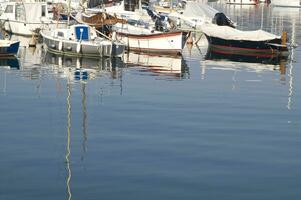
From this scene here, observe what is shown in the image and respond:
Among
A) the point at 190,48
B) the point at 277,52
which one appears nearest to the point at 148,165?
the point at 277,52

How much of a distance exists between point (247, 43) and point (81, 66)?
18864mm

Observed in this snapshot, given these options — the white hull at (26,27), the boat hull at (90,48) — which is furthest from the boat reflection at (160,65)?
the white hull at (26,27)

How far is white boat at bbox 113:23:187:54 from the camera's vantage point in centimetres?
6206

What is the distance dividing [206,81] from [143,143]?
20.2 metres

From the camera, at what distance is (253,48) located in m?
64.1

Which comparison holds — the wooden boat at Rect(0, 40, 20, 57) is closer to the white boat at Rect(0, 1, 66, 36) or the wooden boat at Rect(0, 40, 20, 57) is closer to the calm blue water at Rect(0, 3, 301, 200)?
the calm blue water at Rect(0, 3, 301, 200)

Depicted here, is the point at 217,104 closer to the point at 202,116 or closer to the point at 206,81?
the point at 202,116

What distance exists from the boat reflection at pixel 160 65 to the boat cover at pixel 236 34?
6.72m

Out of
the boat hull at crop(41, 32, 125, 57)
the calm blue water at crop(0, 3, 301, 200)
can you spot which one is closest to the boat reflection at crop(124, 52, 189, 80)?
the calm blue water at crop(0, 3, 301, 200)

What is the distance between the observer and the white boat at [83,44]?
56625 mm

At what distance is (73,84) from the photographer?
43031 millimetres

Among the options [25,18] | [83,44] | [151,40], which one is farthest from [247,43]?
[25,18]

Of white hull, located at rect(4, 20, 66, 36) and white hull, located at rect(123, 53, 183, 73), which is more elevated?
white hull, located at rect(4, 20, 66, 36)

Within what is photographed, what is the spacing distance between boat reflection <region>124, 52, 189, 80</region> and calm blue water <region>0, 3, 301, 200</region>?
1.88 ft
